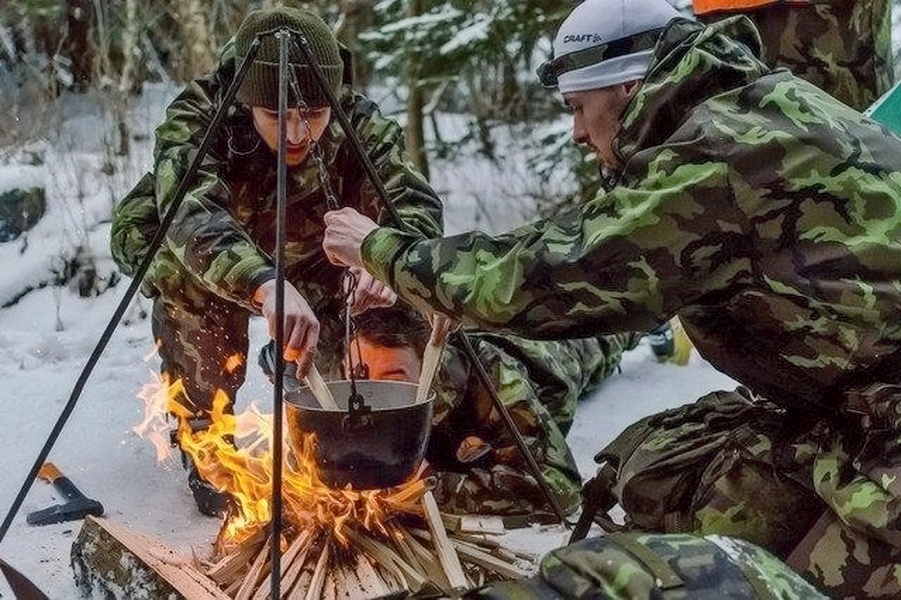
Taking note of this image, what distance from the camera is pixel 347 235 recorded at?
113 inches

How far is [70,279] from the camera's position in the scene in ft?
23.4

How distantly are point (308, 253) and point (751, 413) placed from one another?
214cm

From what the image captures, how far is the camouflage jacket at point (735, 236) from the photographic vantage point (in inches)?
91.7

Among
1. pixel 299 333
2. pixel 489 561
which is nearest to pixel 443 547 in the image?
pixel 489 561

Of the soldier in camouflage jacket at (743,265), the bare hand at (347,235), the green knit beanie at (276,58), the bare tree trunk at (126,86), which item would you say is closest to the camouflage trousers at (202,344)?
the green knit beanie at (276,58)

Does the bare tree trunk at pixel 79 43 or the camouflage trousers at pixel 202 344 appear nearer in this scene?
the camouflage trousers at pixel 202 344

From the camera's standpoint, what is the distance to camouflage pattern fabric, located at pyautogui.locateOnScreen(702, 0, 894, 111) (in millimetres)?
4281

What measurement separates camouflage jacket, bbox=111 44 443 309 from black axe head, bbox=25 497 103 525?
0.83 metres

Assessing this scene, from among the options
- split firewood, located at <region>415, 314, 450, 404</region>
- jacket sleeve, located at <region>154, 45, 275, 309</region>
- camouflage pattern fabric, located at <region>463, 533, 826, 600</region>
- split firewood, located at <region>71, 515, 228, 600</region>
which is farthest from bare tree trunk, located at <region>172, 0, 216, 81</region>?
camouflage pattern fabric, located at <region>463, 533, 826, 600</region>

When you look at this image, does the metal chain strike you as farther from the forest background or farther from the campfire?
the forest background

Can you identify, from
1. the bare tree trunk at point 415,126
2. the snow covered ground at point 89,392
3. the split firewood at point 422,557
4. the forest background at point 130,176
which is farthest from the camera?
the bare tree trunk at point 415,126

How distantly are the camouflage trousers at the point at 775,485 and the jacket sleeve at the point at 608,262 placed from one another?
428 mm

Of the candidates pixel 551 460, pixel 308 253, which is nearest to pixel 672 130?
pixel 551 460

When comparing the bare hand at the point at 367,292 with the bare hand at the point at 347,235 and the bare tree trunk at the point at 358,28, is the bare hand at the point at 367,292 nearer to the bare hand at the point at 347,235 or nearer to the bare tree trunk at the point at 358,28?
the bare hand at the point at 347,235
